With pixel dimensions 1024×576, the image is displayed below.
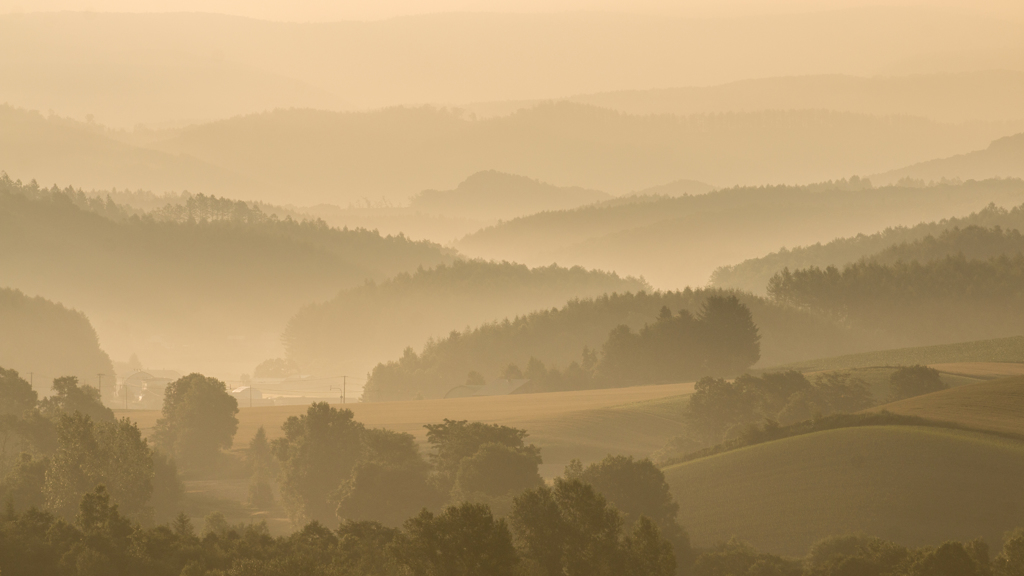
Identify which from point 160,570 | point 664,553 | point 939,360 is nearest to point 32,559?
point 160,570

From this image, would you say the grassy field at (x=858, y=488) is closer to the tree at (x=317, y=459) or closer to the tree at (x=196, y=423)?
the tree at (x=317, y=459)

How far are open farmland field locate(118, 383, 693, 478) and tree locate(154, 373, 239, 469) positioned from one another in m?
8.30

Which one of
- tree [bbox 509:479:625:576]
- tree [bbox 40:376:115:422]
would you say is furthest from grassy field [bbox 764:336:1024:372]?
tree [bbox 509:479:625:576]

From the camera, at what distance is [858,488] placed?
83.1 metres

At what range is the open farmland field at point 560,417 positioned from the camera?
134 m

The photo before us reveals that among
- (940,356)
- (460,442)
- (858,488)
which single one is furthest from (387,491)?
(940,356)

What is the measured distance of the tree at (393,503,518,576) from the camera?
41.5 metres

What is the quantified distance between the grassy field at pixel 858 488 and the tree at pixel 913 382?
120ft

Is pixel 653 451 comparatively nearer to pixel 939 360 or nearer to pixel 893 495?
pixel 893 495

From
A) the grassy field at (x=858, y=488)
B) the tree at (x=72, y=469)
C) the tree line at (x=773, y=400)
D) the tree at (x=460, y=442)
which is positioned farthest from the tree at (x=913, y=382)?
the tree at (x=72, y=469)

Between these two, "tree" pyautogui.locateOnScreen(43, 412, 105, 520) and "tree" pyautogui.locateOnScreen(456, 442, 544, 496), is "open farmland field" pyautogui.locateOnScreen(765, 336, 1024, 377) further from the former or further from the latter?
"tree" pyautogui.locateOnScreen(43, 412, 105, 520)

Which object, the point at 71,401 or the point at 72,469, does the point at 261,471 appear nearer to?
the point at 71,401

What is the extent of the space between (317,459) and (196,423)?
41.2 meters

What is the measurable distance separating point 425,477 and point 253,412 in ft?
343
